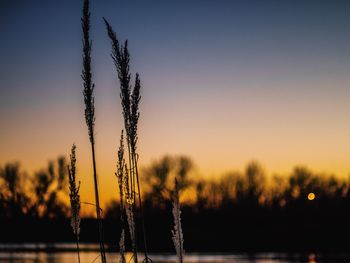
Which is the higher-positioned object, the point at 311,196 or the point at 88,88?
the point at 311,196

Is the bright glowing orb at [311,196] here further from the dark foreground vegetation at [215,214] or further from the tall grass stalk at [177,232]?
the tall grass stalk at [177,232]

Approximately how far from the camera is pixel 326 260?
37375mm

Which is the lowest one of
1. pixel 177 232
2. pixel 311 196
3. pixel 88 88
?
pixel 177 232

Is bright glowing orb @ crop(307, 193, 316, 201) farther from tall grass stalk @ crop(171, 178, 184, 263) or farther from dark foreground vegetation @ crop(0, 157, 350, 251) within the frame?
tall grass stalk @ crop(171, 178, 184, 263)

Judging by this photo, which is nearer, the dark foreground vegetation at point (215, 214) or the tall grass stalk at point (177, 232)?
the tall grass stalk at point (177, 232)

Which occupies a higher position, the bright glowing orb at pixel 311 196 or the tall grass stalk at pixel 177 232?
the bright glowing orb at pixel 311 196

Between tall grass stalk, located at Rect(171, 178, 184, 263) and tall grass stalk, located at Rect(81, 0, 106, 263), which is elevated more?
tall grass stalk, located at Rect(81, 0, 106, 263)

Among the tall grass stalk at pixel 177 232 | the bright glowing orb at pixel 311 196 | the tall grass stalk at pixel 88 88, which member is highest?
the bright glowing orb at pixel 311 196

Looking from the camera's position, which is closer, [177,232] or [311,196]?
[177,232]

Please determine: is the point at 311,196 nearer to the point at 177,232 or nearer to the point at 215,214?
the point at 215,214

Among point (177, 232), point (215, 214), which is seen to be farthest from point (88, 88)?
point (215, 214)

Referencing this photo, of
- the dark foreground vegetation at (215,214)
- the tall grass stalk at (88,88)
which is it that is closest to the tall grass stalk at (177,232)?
the tall grass stalk at (88,88)

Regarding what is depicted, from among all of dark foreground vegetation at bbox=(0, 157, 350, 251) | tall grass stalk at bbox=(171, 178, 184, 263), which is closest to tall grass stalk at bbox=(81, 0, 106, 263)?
tall grass stalk at bbox=(171, 178, 184, 263)

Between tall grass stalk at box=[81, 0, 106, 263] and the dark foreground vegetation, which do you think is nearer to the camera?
tall grass stalk at box=[81, 0, 106, 263]
